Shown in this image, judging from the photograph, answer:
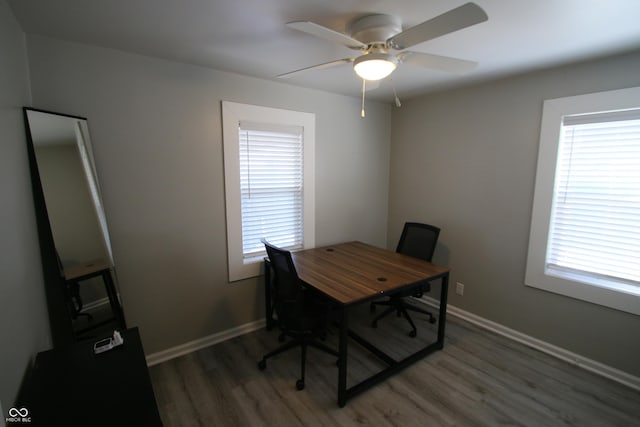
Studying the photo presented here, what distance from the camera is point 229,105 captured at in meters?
2.49

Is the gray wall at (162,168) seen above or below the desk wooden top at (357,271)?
above

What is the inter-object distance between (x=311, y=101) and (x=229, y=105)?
35.8 inches

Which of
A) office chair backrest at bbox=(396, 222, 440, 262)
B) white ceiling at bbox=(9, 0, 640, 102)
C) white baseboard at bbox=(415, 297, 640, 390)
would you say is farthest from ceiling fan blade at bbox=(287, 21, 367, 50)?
white baseboard at bbox=(415, 297, 640, 390)

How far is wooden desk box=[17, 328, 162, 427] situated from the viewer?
1.05m

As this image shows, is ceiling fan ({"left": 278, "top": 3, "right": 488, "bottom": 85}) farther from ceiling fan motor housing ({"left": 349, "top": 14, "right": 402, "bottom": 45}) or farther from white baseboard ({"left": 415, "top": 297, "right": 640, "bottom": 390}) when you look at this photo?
white baseboard ({"left": 415, "top": 297, "right": 640, "bottom": 390})

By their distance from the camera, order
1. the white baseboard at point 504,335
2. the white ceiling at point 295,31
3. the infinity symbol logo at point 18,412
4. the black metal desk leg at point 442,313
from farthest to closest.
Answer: the black metal desk leg at point 442,313 → the white baseboard at point 504,335 → the white ceiling at point 295,31 → the infinity symbol logo at point 18,412

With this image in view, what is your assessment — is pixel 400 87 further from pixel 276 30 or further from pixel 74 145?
pixel 74 145

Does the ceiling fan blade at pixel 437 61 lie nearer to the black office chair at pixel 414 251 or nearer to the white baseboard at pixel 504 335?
the black office chair at pixel 414 251

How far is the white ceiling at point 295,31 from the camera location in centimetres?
142

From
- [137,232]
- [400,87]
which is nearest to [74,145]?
[137,232]

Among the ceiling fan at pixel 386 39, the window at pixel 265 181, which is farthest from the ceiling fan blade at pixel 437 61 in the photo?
the window at pixel 265 181

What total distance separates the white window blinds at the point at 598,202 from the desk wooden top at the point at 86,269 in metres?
3.59

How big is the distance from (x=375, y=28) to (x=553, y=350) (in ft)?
9.77

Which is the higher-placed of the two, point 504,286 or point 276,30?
point 276,30
